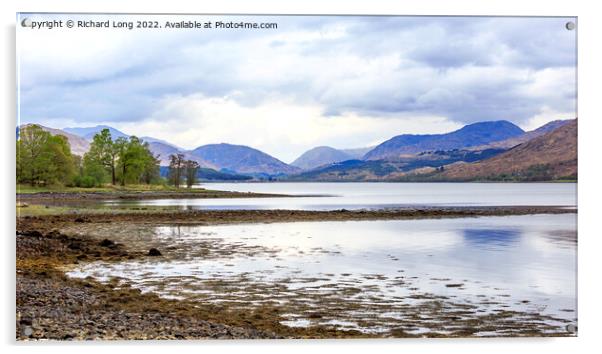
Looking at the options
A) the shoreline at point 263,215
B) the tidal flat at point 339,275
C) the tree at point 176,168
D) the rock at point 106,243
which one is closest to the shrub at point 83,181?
the tidal flat at point 339,275

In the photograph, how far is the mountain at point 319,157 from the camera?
8.47m

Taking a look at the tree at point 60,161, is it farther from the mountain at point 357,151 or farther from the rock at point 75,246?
the mountain at point 357,151

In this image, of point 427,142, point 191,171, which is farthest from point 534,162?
point 191,171

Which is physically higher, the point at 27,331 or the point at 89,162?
the point at 89,162

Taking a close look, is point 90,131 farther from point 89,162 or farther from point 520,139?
point 520,139

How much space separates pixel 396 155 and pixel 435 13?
213 centimetres

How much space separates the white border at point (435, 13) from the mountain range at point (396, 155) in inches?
26.6

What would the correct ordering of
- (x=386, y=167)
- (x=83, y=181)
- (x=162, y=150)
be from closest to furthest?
(x=162, y=150) < (x=386, y=167) < (x=83, y=181)

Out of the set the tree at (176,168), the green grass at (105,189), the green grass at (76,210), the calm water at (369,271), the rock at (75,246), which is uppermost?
the tree at (176,168)

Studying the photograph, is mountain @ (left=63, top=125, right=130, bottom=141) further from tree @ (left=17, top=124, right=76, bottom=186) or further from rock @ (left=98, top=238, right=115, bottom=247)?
rock @ (left=98, top=238, right=115, bottom=247)

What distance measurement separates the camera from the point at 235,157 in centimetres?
865

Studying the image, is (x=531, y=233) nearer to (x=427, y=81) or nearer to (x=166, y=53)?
(x=427, y=81)

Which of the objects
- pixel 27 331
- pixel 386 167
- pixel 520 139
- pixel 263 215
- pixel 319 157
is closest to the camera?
pixel 27 331
